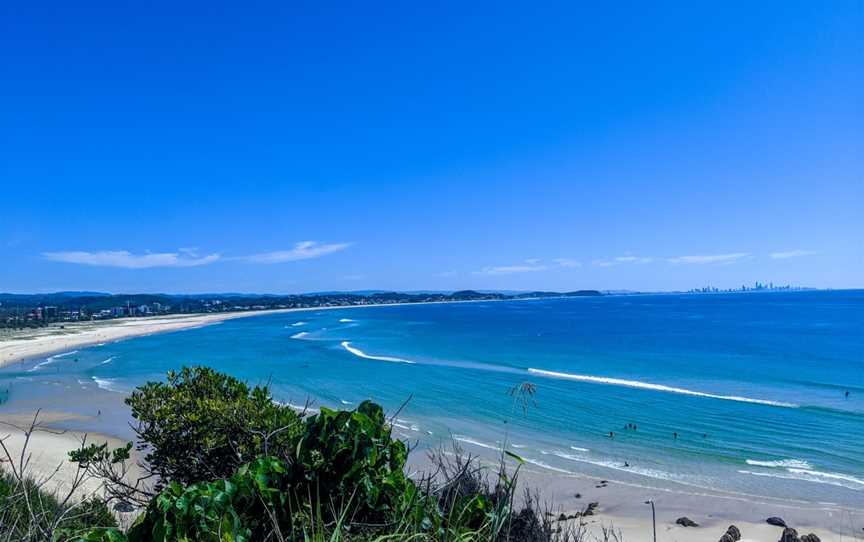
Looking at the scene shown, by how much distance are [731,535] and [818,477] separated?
6618mm

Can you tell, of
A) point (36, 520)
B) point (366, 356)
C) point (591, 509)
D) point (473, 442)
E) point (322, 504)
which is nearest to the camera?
point (36, 520)

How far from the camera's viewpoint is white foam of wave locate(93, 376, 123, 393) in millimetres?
31688

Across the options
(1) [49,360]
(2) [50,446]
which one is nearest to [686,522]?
(2) [50,446]

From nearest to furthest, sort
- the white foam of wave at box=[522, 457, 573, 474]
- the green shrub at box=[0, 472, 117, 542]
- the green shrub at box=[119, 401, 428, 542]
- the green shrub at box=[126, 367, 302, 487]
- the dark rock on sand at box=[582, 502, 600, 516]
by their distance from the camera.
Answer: the green shrub at box=[0, 472, 117, 542] → the green shrub at box=[119, 401, 428, 542] → the green shrub at box=[126, 367, 302, 487] → the dark rock on sand at box=[582, 502, 600, 516] → the white foam of wave at box=[522, 457, 573, 474]

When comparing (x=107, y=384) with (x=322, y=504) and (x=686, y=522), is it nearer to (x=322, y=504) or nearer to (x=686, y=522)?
(x=686, y=522)

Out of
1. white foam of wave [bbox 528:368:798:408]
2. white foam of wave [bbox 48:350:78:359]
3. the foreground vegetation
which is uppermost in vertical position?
the foreground vegetation

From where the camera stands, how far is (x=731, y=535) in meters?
11.4

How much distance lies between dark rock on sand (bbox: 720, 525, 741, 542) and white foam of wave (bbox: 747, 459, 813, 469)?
6.60 metres

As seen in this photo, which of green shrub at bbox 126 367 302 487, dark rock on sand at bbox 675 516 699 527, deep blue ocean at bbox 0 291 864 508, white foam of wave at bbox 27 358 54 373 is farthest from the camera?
white foam of wave at bbox 27 358 54 373

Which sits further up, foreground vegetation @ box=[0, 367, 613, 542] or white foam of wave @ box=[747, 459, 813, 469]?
foreground vegetation @ box=[0, 367, 613, 542]

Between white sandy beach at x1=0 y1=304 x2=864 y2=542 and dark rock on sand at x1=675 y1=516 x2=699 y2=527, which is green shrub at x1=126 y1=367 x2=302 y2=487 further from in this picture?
dark rock on sand at x1=675 y1=516 x2=699 y2=527

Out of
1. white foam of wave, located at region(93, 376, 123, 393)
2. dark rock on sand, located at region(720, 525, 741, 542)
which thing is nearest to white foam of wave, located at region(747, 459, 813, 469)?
dark rock on sand, located at region(720, 525, 741, 542)

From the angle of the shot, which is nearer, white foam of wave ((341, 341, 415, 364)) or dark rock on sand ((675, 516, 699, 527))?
dark rock on sand ((675, 516, 699, 527))

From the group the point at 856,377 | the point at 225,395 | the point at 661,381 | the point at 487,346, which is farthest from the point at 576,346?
the point at 225,395
